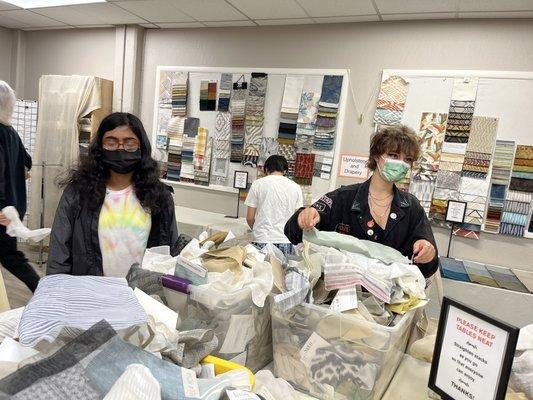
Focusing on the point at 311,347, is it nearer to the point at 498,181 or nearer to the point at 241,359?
the point at 241,359

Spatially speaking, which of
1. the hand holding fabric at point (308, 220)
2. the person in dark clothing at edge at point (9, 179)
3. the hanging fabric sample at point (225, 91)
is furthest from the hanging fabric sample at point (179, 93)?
the hand holding fabric at point (308, 220)

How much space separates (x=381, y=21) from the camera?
335 centimetres

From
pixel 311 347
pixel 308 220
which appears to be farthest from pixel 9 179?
pixel 311 347

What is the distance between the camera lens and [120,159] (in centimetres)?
155

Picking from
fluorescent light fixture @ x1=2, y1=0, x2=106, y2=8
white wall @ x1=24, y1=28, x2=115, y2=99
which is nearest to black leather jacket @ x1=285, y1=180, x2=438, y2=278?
fluorescent light fixture @ x1=2, y1=0, x2=106, y2=8

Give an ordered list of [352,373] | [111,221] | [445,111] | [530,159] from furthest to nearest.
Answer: [445,111] → [530,159] → [111,221] → [352,373]

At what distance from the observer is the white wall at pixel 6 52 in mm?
5090

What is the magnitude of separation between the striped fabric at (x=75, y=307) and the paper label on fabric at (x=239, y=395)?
0.62 feet

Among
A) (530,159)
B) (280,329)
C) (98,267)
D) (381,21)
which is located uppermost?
(381,21)

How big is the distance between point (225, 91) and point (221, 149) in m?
0.59

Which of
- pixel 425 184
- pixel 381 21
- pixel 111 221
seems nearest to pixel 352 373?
pixel 111 221

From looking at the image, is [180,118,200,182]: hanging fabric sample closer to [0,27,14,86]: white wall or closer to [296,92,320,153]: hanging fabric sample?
[296,92,320,153]: hanging fabric sample

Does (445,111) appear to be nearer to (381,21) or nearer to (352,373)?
(381,21)

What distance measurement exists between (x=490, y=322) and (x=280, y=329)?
0.42 m
